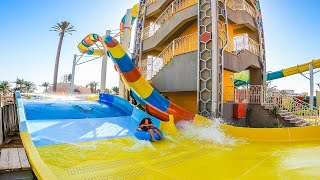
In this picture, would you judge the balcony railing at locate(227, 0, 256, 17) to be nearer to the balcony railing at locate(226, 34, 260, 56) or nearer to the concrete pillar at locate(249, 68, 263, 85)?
the balcony railing at locate(226, 34, 260, 56)

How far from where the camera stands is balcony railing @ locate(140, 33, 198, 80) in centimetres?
1180

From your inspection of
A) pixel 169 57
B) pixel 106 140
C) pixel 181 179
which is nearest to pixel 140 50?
pixel 169 57

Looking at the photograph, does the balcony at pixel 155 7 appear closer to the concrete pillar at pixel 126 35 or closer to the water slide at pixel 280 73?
the concrete pillar at pixel 126 35

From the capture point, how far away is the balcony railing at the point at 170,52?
38.7ft

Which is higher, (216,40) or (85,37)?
(85,37)

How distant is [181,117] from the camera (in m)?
8.97

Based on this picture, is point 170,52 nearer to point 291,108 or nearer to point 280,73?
point 291,108

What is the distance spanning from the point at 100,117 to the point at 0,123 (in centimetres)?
413

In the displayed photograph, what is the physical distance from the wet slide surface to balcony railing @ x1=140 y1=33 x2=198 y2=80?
4937 millimetres

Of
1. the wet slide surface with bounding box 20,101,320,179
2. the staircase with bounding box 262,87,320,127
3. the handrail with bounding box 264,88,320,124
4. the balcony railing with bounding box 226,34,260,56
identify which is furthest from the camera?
the balcony railing with bounding box 226,34,260,56

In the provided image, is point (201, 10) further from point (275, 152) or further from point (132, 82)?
point (275, 152)

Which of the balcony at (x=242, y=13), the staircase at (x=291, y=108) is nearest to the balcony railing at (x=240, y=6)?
the balcony at (x=242, y=13)

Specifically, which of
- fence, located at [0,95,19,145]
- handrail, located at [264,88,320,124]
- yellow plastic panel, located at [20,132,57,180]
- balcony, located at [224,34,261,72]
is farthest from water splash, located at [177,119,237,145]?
fence, located at [0,95,19,145]

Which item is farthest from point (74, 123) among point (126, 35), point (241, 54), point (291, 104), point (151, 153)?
point (291, 104)
